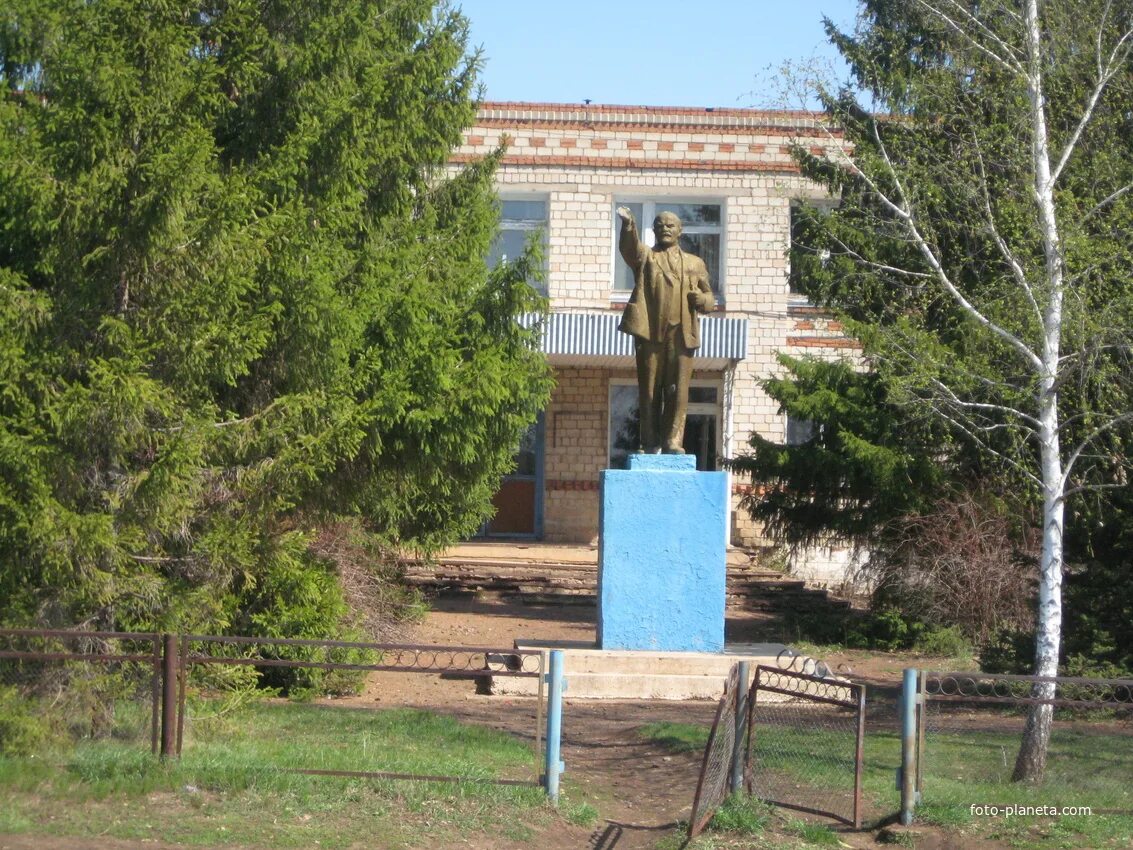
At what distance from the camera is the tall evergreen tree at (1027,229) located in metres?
9.30

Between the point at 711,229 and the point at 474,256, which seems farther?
the point at 711,229

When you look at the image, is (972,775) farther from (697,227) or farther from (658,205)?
(658,205)

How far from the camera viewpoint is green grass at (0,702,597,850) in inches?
276

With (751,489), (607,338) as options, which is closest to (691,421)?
(607,338)

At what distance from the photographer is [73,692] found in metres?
8.24

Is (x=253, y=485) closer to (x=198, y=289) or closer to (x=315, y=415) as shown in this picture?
(x=315, y=415)

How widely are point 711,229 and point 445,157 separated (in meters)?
10.2

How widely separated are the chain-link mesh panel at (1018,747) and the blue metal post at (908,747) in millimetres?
108

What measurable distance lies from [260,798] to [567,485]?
1598cm

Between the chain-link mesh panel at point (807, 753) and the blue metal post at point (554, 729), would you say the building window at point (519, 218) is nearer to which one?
the chain-link mesh panel at point (807, 753)

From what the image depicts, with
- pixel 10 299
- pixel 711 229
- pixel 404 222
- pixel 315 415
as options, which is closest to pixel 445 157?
pixel 404 222

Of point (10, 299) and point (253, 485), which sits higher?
point (10, 299)

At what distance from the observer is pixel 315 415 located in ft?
30.8

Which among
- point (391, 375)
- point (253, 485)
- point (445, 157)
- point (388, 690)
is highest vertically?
point (445, 157)
